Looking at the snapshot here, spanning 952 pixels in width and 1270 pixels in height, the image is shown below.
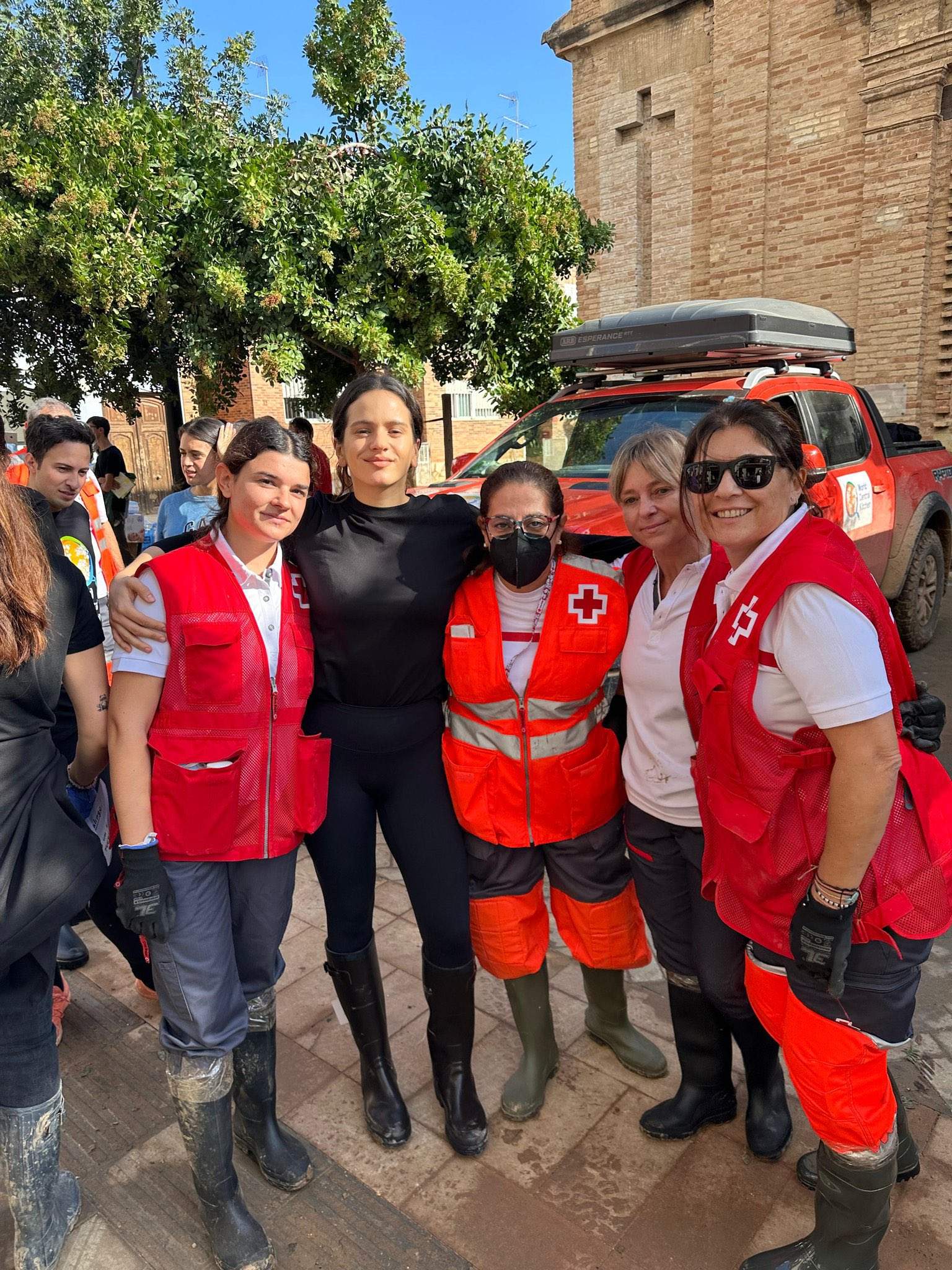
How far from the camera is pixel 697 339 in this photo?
17.0ft

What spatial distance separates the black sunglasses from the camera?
1826 millimetres

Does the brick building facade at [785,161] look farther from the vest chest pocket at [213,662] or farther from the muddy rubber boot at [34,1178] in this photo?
the muddy rubber boot at [34,1178]

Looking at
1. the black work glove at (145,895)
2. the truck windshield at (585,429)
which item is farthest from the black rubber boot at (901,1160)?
the truck windshield at (585,429)

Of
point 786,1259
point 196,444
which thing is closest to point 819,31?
point 196,444

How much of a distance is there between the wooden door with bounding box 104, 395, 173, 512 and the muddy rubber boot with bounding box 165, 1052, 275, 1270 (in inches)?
864

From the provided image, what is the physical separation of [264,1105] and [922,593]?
21.7 ft

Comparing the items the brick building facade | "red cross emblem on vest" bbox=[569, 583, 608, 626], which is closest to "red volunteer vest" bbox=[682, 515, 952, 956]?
"red cross emblem on vest" bbox=[569, 583, 608, 626]

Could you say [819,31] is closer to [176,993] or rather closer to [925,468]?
[925,468]

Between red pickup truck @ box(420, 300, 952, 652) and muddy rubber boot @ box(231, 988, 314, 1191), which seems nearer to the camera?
muddy rubber boot @ box(231, 988, 314, 1191)

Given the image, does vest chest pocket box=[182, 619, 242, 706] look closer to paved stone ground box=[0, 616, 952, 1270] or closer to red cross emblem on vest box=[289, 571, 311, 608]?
red cross emblem on vest box=[289, 571, 311, 608]

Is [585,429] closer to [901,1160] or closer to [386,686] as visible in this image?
[386,686]

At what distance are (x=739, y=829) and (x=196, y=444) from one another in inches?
127

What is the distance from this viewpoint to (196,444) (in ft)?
13.4

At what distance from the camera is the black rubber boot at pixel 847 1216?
1.83m
